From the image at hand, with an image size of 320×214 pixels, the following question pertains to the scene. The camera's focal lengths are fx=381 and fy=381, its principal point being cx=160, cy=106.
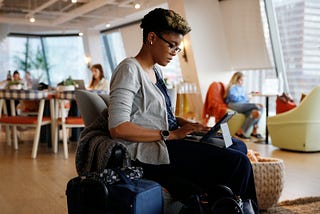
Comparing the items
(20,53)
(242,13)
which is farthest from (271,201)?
(20,53)

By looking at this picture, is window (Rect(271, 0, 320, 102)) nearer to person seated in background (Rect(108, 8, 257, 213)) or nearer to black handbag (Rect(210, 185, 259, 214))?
person seated in background (Rect(108, 8, 257, 213))

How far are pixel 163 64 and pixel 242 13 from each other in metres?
5.98

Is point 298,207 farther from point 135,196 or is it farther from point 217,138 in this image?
point 135,196

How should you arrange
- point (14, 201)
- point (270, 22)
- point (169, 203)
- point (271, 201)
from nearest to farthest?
point (169, 203)
point (271, 201)
point (14, 201)
point (270, 22)

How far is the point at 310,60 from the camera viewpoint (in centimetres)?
635

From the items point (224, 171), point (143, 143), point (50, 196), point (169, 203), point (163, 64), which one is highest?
point (163, 64)

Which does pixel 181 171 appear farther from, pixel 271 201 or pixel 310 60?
pixel 310 60

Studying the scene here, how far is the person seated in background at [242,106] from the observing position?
629 centimetres

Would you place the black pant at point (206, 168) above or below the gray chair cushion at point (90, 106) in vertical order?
below

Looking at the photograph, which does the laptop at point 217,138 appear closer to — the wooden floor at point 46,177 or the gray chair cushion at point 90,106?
the gray chair cushion at point 90,106

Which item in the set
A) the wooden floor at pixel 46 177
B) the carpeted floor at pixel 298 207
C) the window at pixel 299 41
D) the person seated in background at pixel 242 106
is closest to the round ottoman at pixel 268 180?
the carpeted floor at pixel 298 207

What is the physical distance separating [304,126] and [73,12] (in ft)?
21.6

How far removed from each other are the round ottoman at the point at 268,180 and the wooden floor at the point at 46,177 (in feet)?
1.48

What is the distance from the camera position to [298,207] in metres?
2.67
